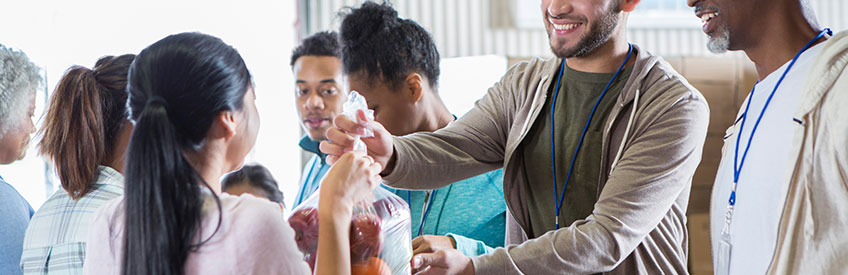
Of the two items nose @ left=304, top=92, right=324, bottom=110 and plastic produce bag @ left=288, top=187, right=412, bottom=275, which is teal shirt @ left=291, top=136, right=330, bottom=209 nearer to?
nose @ left=304, top=92, right=324, bottom=110

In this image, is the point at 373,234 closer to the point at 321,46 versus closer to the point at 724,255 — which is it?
the point at 724,255

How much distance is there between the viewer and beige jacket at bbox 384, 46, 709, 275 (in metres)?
1.38

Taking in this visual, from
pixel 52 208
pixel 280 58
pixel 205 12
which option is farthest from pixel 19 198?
pixel 280 58

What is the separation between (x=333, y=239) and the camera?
1.00 meters

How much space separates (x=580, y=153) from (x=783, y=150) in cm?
41

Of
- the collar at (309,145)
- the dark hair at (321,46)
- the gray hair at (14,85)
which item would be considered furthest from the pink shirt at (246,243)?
the dark hair at (321,46)

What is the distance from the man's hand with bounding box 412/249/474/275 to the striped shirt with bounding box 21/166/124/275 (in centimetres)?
62

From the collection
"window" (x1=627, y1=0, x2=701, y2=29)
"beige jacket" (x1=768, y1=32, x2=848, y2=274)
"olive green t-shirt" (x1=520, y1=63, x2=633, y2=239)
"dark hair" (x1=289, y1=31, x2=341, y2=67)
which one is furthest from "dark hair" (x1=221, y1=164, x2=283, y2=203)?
"window" (x1=627, y1=0, x2=701, y2=29)

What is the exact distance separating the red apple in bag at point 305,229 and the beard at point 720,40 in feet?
2.65

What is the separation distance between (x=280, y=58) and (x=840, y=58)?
321 centimetres

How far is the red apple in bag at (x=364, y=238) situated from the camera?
103 cm

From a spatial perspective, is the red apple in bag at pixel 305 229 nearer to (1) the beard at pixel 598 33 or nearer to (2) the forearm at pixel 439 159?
(2) the forearm at pixel 439 159

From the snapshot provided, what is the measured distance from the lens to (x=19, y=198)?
1.77 meters

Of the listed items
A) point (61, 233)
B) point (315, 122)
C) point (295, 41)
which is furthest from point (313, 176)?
point (295, 41)
